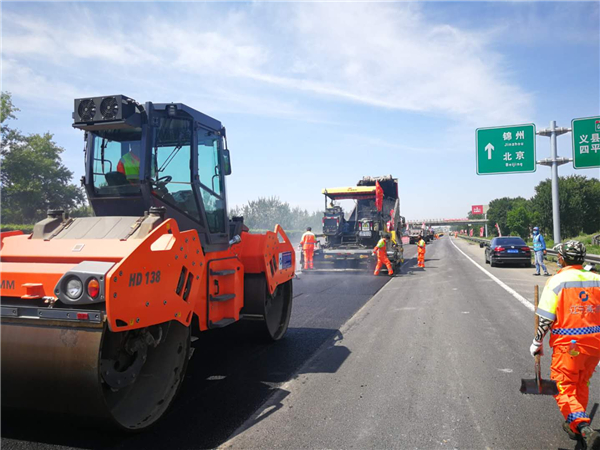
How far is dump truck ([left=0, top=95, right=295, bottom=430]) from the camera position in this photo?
10.1ft

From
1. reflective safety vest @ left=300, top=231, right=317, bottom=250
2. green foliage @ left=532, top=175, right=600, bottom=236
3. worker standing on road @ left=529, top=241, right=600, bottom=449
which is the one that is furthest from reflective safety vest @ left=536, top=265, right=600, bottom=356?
green foliage @ left=532, top=175, right=600, bottom=236

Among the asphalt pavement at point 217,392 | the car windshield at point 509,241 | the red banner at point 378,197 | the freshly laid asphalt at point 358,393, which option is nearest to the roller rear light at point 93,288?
the asphalt pavement at point 217,392

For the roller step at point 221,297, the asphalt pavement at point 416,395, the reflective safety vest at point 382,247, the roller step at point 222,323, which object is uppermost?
the reflective safety vest at point 382,247

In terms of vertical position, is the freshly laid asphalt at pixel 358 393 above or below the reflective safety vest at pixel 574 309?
below

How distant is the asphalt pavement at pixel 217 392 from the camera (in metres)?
3.40

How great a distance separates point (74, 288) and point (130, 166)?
6.21 ft

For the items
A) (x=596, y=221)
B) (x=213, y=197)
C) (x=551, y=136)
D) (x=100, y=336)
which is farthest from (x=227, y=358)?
(x=596, y=221)

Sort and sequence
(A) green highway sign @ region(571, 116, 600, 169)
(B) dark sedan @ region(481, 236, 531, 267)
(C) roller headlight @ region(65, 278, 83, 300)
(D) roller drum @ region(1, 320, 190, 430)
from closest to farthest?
(D) roller drum @ region(1, 320, 190, 430)
(C) roller headlight @ region(65, 278, 83, 300)
(A) green highway sign @ region(571, 116, 600, 169)
(B) dark sedan @ region(481, 236, 531, 267)

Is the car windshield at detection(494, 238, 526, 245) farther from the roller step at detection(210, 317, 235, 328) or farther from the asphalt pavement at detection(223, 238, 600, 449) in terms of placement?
the roller step at detection(210, 317, 235, 328)

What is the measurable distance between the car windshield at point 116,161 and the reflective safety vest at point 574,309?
12.9 ft

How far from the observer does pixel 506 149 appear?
19.0 metres

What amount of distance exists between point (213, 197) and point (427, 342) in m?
3.64

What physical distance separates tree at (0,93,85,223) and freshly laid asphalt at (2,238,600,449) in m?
44.4

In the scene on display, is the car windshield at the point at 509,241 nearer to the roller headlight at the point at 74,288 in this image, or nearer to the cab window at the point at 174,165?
the cab window at the point at 174,165
